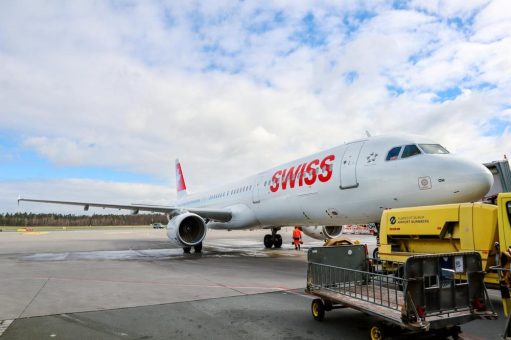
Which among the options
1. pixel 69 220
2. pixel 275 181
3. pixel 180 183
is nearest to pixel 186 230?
pixel 275 181

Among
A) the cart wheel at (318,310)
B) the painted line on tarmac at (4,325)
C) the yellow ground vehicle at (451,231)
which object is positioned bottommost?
the painted line on tarmac at (4,325)

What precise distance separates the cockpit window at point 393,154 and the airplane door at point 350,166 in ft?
3.43

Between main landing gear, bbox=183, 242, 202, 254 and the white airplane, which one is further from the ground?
the white airplane

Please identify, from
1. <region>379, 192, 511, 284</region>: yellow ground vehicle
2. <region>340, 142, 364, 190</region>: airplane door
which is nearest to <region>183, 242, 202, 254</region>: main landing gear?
<region>340, 142, 364, 190</region>: airplane door

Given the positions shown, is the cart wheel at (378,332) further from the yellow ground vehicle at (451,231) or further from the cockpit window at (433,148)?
the cockpit window at (433,148)

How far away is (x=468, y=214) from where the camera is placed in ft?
21.2

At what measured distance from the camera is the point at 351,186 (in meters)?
10.4

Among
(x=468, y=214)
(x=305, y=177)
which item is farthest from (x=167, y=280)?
(x=468, y=214)

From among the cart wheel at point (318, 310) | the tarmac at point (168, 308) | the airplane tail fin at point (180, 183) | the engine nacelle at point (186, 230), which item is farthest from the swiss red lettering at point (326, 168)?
the airplane tail fin at point (180, 183)

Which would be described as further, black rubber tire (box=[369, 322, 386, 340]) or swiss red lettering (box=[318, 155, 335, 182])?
swiss red lettering (box=[318, 155, 335, 182])

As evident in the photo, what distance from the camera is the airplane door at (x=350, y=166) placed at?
10.5 meters

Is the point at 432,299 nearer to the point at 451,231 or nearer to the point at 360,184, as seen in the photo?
the point at 451,231

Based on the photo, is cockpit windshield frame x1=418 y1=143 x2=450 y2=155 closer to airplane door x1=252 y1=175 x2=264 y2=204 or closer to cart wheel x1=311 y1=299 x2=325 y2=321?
cart wheel x1=311 y1=299 x2=325 y2=321

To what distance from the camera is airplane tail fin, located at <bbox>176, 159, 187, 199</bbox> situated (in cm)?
3146
